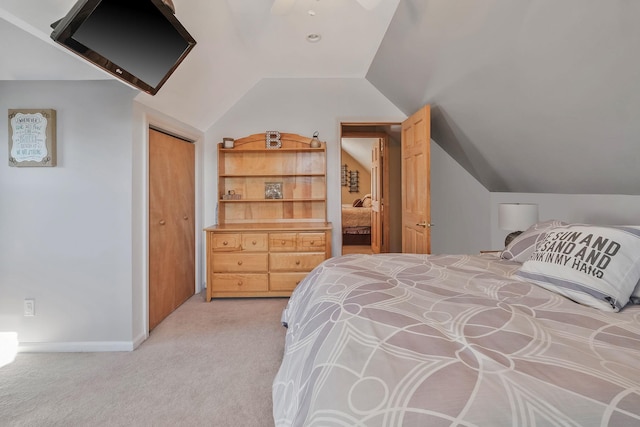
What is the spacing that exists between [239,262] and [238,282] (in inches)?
8.3

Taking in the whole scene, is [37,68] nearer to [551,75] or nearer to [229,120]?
[229,120]

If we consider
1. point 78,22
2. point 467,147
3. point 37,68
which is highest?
point 37,68

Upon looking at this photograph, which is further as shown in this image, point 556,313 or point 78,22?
point 78,22

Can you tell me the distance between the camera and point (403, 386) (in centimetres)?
69

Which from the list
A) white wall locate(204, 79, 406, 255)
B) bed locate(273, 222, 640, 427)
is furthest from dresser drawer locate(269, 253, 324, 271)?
bed locate(273, 222, 640, 427)

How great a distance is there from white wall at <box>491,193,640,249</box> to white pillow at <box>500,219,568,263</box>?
493 mm

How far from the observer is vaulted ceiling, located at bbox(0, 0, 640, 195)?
145 cm

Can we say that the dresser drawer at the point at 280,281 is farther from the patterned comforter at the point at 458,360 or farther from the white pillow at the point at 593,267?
the white pillow at the point at 593,267

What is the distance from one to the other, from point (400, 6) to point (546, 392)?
2444mm

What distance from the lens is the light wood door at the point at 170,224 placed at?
2.57m

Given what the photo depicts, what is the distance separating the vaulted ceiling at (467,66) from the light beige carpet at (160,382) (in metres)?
1.93

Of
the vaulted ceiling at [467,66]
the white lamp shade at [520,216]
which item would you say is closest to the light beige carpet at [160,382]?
the vaulted ceiling at [467,66]

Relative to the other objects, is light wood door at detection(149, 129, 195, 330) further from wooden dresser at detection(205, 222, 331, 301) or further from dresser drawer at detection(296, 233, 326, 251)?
dresser drawer at detection(296, 233, 326, 251)

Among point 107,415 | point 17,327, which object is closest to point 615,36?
point 107,415
